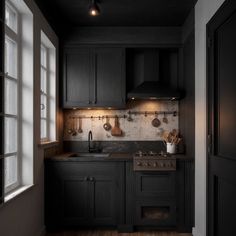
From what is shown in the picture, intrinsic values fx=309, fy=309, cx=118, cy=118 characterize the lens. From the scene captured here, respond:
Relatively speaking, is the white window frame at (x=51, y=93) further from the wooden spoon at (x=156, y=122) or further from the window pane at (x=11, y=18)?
the wooden spoon at (x=156, y=122)

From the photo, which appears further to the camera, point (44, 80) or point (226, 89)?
point (44, 80)

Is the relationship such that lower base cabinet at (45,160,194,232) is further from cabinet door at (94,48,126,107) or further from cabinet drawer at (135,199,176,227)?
cabinet door at (94,48,126,107)

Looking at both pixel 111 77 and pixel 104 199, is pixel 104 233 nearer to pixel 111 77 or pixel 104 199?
pixel 104 199

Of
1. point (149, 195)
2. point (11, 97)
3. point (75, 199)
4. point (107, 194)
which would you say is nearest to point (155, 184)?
point (149, 195)

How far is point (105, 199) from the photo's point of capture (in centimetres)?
375

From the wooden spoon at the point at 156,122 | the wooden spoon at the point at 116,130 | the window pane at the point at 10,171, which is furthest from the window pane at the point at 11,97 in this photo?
the wooden spoon at the point at 156,122

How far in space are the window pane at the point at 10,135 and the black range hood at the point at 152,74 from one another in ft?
5.58

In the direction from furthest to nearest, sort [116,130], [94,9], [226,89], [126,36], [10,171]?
[116,130] < [126,36] < [94,9] < [10,171] < [226,89]

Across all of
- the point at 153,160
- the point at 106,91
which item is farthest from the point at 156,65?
the point at 153,160

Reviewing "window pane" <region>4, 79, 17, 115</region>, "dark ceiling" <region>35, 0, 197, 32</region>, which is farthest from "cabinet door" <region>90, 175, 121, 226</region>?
"dark ceiling" <region>35, 0, 197, 32</region>

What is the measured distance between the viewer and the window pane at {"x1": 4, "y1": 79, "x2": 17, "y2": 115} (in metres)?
2.76

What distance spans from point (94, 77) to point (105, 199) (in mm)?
1630

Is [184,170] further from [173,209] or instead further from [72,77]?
[72,77]

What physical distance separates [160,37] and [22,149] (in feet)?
7.86
